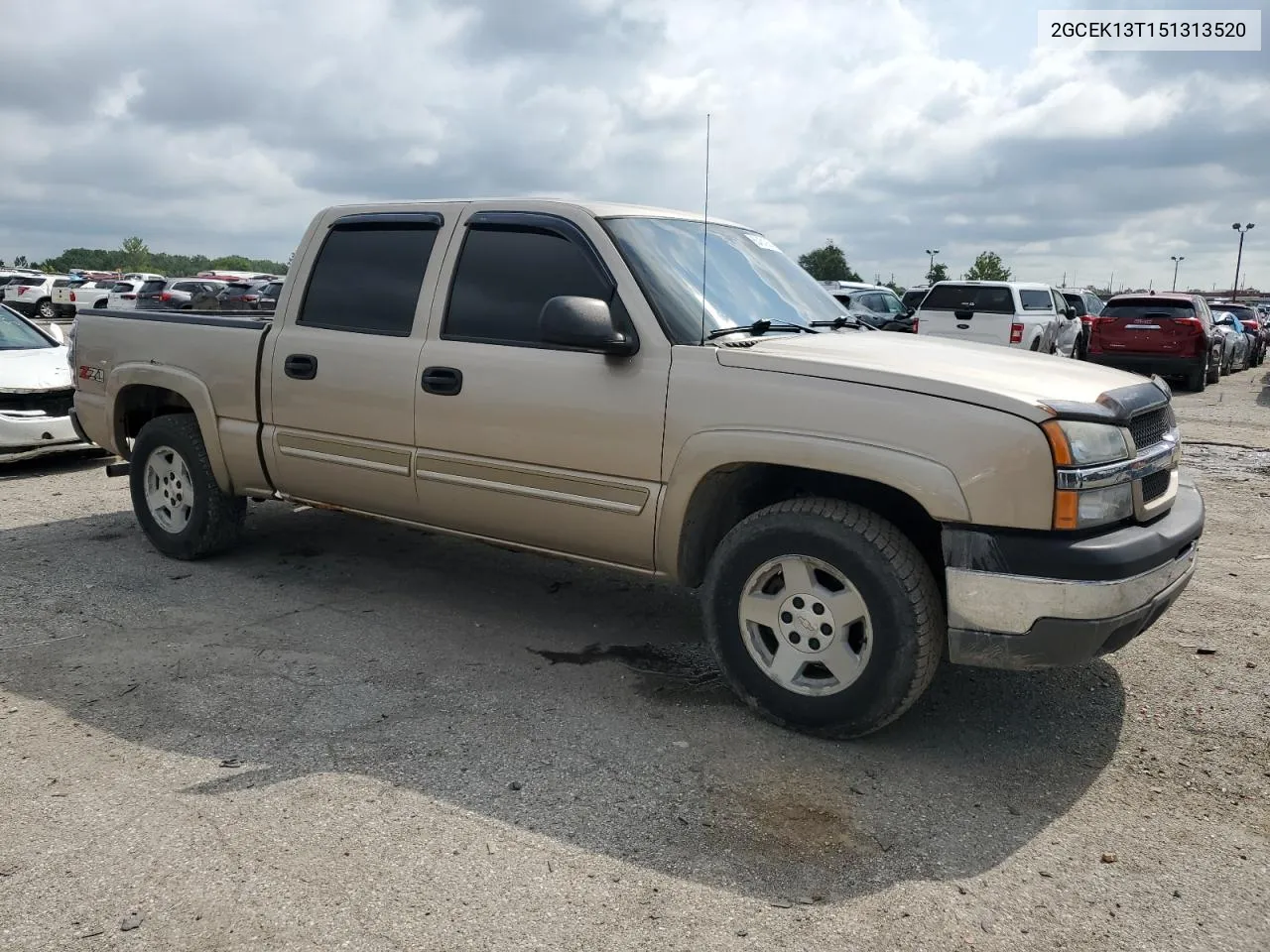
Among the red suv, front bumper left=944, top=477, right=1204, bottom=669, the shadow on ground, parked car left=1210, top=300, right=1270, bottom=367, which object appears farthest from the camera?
parked car left=1210, top=300, right=1270, bottom=367

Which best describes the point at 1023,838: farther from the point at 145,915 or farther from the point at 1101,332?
the point at 1101,332

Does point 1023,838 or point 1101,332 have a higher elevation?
point 1101,332

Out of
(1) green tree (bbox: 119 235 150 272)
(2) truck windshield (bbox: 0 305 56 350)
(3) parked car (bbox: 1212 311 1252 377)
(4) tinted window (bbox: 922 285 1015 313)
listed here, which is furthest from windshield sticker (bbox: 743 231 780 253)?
(1) green tree (bbox: 119 235 150 272)

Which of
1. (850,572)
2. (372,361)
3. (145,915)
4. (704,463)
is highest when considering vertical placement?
(372,361)

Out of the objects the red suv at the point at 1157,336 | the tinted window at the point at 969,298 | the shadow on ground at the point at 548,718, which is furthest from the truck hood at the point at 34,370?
the red suv at the point at 1157,336

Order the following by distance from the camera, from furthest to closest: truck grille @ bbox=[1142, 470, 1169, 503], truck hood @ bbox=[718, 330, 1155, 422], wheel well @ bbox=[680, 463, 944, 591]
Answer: wheel well @ bbox=[680, 463, 944, 591] → truck grille @ bbox=[1142, 470, 1169, 503] → truck hood @ bbox=[718, 330, 1155, 422]

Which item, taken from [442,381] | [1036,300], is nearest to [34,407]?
[442,381]

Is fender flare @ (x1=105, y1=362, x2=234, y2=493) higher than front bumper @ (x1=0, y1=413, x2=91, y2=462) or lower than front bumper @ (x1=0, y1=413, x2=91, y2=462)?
higher

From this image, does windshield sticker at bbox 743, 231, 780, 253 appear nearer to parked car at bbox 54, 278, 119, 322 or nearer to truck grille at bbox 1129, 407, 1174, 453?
truck grille at bbox 1129, 407, 1174, 453

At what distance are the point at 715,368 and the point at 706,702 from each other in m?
1.30

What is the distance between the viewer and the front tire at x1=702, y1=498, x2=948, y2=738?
11.3 ft

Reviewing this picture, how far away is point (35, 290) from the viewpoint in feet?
116

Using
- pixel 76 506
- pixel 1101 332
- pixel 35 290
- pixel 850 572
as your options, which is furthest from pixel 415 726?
pixel 35 290

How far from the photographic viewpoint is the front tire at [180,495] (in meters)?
5.59
